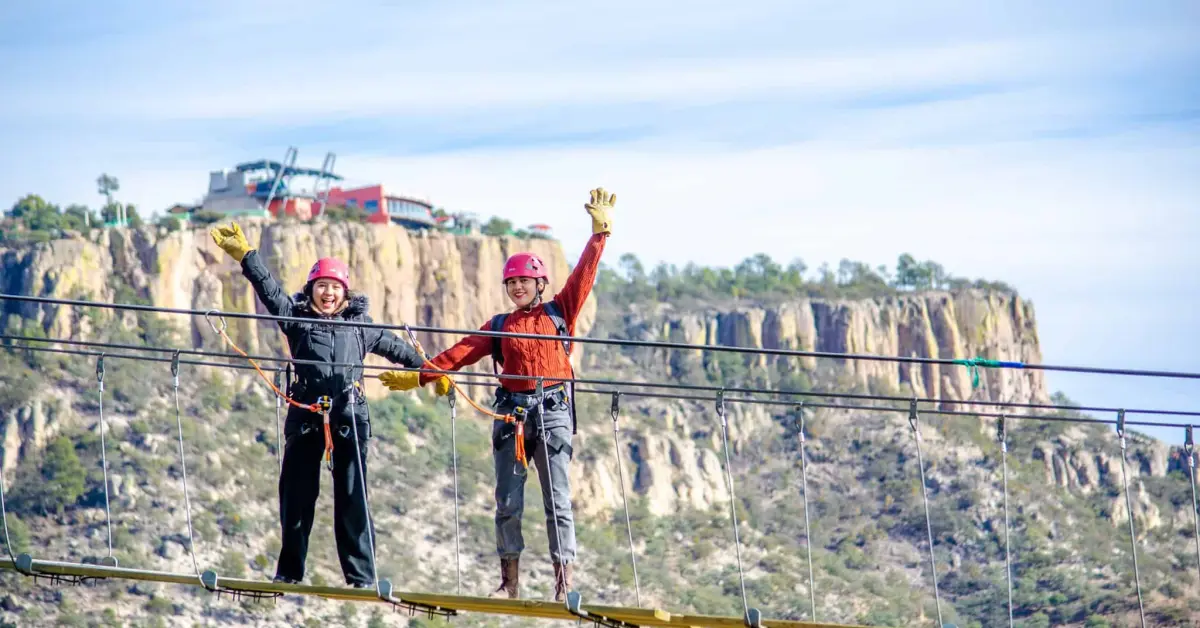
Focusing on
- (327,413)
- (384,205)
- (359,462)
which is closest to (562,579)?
(359,462)

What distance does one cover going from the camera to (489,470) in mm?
66438

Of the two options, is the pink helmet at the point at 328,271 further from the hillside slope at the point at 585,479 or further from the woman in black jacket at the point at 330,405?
the hillside slope at the point at 585,479

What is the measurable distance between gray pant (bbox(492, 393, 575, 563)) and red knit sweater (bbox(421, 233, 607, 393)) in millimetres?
152

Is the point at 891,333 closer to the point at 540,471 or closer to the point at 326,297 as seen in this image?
the point at 540,471

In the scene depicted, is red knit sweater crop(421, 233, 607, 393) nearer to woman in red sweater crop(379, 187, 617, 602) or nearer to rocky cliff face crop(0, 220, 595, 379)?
woman in red sweater crop(379, 187, 617, 602)

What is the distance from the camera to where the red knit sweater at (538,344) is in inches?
429

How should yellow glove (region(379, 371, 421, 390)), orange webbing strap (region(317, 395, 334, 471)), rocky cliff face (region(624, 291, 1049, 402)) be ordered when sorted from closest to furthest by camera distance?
orange webbing strap (region(317, 395, 334, 471)) → yellow glove (region(379, 371, 421, 390)) → rocky cliff face (region(624, 291, 1049, 402))

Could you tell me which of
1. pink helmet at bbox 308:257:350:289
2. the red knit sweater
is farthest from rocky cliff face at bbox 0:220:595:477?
pink helmet at bbox 308:257:350:289

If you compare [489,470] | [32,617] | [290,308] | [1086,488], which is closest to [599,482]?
[489,470]

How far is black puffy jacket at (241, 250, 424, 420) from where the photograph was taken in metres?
10.8

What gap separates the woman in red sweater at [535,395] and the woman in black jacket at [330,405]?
42 cm

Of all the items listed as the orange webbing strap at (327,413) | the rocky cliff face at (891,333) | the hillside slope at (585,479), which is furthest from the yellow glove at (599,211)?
the rocky cliff face at (891,333)

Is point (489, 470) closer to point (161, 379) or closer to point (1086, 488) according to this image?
point (161, 379)

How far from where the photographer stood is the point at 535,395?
1089cm
